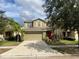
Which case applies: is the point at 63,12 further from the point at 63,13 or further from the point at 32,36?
the point at 32,36

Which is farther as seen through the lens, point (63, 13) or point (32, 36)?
point (32, 36)

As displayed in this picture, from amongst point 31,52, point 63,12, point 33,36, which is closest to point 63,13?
point 63,12

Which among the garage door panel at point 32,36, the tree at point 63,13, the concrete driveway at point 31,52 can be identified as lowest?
the concrete driveway at point 31,52

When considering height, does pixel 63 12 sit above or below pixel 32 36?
above

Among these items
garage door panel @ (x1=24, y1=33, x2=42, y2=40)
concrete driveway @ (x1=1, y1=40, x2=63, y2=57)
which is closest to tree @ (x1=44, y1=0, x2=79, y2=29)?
concrete driveway @ (x1=1, y1=40, x2=63, y2=57)

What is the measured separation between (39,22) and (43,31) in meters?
15.8

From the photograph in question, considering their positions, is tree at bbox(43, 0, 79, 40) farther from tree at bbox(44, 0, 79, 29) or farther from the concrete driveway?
the concrete driveway

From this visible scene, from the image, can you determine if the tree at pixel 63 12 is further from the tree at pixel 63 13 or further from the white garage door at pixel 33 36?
the white garage door at pixel 33 36

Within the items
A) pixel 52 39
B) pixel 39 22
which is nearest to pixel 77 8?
pixel 52 39

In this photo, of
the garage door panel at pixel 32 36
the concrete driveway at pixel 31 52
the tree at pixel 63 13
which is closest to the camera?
the concrete driveway at pixel 31 52

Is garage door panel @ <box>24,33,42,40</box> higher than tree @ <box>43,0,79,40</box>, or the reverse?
tree @ <box>43,0,79,40</box>

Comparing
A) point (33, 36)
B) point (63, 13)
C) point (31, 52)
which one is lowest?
point (31, 52)

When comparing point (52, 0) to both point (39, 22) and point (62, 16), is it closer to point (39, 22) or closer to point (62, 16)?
point (62, 16)

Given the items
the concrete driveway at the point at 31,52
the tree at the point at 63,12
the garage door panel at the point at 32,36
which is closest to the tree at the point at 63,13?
the tree at the point at 63,12
